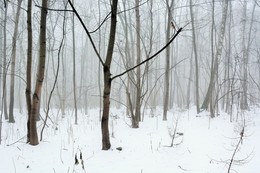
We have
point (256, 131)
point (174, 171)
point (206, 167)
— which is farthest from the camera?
point (256, 131)

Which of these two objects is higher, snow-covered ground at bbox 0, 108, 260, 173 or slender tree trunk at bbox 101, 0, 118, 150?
slender tree trunk at bbox 101, 0, 118, 150

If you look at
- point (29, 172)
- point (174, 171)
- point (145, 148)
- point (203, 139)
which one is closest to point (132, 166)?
point (174, 171)

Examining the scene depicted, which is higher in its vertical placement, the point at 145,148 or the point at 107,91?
the point at 107,91

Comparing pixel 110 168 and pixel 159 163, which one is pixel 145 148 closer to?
pixel 159 163

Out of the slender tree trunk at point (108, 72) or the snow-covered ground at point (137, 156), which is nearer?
the slender tree trunk at point (108, 72)

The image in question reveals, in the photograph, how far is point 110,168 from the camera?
3.15 m

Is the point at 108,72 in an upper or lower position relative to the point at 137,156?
upper

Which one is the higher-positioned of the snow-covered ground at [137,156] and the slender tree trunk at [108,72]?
the slender tree trunk at [108,72]

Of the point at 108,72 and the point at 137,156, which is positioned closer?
the point at 108,72

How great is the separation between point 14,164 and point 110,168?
53.1 inches

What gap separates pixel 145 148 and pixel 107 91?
4.90 ft

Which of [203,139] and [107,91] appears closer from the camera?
[107,91]

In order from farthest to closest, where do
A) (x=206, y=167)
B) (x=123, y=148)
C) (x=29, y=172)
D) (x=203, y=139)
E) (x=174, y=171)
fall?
(x=203, y=139), (x=123, y=148), (x=206, y=167), (x=174, y=171), (x=29, y=172)

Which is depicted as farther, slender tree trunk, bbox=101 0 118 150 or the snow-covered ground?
Result: the snow-covered ground
